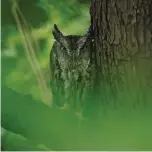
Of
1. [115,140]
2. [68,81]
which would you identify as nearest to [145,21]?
[68,81]

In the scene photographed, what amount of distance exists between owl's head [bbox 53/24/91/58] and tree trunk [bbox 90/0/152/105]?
5 centimetres

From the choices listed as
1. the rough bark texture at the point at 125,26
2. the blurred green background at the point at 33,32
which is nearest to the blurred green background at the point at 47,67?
the blurred green background at the point at 33,32

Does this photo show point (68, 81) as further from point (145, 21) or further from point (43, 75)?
point (145, 21)

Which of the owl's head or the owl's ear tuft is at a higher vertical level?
the owl's ear tuft

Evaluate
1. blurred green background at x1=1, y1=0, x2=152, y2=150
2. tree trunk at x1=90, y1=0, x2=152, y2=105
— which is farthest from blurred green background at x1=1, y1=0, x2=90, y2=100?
tree trunk at x1=90, y1=0, x2=152, y2=105

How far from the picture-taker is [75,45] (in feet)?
5.20

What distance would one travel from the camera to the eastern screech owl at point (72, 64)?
5.18ft

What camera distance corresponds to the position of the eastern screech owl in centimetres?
158

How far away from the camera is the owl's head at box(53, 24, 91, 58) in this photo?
1572 millimetres

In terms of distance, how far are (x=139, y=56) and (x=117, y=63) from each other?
91 millimetres

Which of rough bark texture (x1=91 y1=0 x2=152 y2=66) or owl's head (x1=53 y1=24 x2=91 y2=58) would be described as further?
owl's head (x1=53 y1=24 x2=91 y2=58)

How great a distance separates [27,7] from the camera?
1.64 meters

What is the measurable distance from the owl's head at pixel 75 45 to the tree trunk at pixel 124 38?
0.17 ft

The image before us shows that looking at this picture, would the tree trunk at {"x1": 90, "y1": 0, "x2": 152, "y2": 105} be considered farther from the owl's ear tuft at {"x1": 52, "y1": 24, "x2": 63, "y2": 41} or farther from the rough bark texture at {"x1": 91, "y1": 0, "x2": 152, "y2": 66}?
the owl's ear tuft at {"x1": 52, "y1": 24, "x2": 63, "y2": 41}
